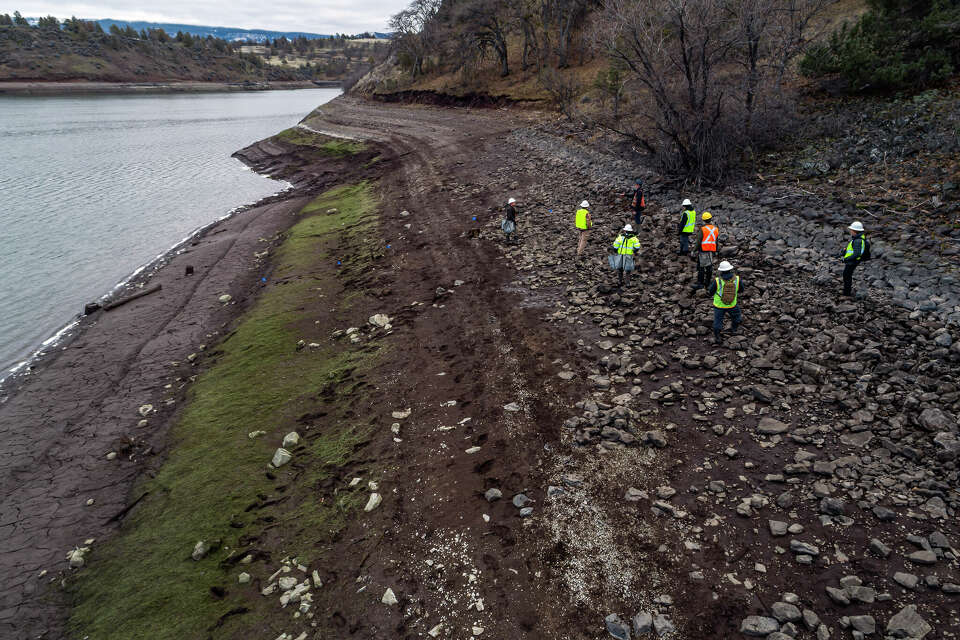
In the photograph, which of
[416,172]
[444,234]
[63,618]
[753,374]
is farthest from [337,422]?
[416,172]

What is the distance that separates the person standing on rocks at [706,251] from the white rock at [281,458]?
11.9 metres

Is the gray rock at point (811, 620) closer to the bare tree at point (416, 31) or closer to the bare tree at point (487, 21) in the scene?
the bare tree at point (487, 21)

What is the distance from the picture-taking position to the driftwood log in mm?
21636

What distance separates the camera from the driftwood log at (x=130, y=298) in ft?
71.0

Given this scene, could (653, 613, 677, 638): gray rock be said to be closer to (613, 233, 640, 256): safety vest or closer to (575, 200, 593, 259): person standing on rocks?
(613, 233, 640, 256): safety vest

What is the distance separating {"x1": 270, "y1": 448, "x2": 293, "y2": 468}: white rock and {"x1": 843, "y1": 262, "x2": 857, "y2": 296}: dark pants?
14.2 metres

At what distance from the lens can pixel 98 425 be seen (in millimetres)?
13961

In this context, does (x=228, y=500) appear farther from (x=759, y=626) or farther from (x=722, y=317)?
(x=722, y=317)

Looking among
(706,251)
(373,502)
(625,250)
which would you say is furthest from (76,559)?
(706,251)

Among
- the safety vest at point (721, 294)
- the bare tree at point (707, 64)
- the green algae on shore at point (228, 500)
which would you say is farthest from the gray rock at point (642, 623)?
the bare tree at point (707, 64)

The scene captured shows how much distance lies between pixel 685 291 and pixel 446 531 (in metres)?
9.96

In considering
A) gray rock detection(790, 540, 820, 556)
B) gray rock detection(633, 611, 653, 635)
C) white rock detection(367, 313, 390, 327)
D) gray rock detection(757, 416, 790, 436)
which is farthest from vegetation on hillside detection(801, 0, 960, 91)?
gray rock detection(633, 611, 653, 635)

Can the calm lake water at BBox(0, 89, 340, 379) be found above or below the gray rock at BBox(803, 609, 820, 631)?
above

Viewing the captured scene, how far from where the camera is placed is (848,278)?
1219 centimetres
